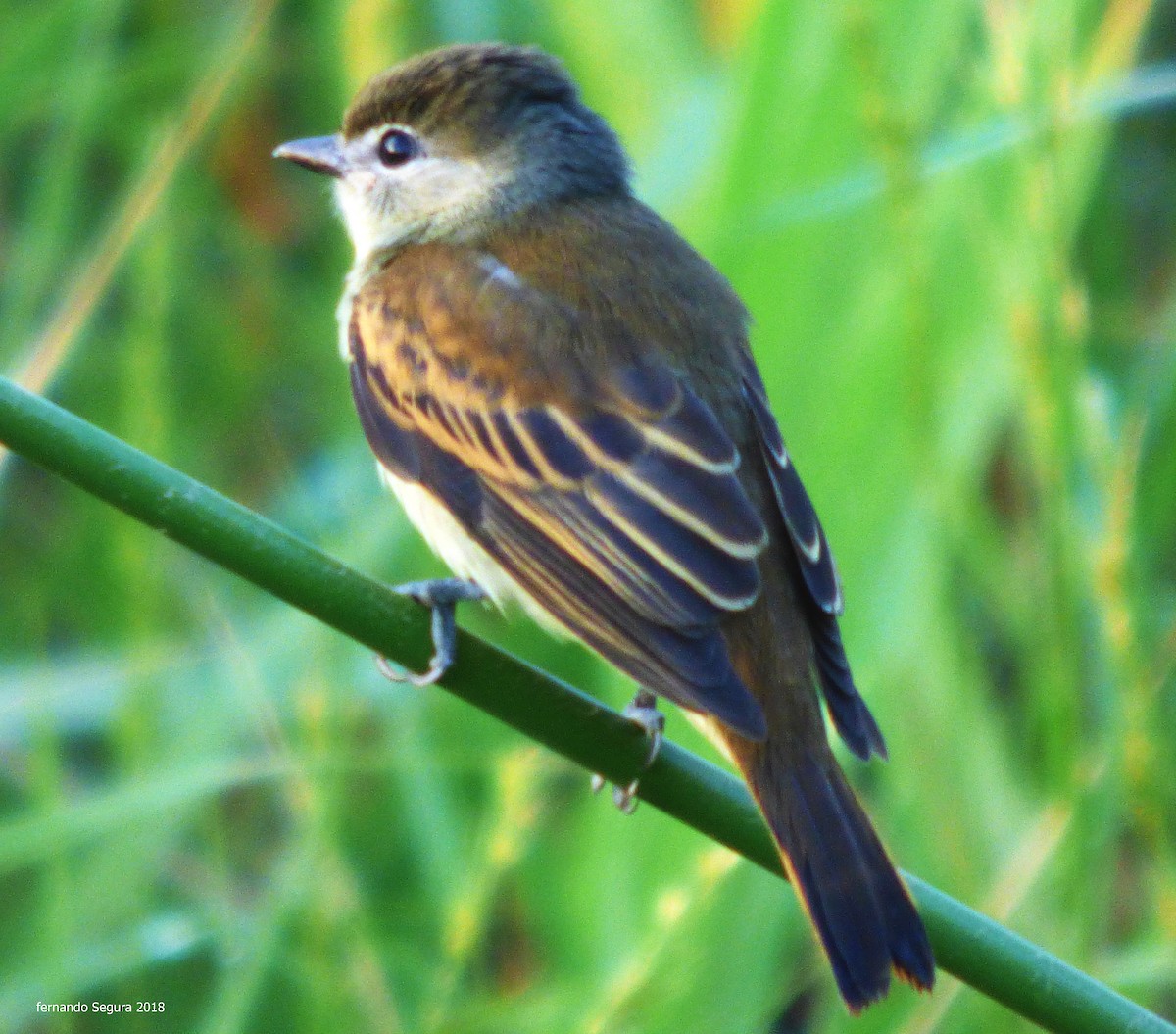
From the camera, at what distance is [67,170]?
13.5 ft

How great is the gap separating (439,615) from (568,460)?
22.6 inches

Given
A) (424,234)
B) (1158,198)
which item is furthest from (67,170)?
(1158,198)

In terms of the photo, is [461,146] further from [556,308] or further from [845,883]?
[845,883]

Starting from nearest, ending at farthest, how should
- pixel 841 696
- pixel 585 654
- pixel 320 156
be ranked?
pixel 841 696
pixel 320 156
pixel 585 654

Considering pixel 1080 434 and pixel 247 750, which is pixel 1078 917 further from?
pixel 247 750

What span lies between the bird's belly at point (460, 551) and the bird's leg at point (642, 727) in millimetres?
177

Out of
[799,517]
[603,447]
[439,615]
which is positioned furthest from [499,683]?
[799,517]

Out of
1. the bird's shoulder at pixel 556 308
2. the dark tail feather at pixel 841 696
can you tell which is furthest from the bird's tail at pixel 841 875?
the bird's shoulder at pixel 556 308

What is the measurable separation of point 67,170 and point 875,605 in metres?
2.05

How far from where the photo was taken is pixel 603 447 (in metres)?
2.74

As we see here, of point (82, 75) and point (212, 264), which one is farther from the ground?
point (82, 75)

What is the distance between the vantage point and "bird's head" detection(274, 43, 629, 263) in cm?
351

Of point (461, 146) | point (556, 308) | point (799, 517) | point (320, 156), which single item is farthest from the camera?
point (320, 156)

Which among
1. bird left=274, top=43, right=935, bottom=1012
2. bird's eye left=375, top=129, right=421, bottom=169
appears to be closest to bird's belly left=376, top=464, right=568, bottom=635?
bird left=274, top=43, right=935, bottom=1012
